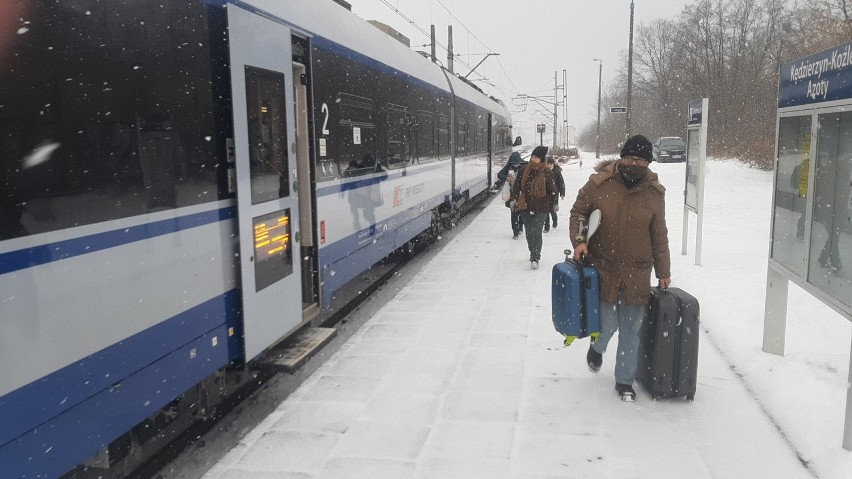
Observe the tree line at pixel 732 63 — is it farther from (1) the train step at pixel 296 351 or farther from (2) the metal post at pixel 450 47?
(1) the train step at pixel 296 351

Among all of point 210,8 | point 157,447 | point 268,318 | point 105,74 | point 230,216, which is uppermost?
point 210,8

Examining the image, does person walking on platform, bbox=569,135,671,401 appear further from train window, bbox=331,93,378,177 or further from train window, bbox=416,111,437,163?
train window, bbox=416,111,437,163

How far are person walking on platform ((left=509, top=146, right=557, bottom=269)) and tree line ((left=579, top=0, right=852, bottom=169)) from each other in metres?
19.0

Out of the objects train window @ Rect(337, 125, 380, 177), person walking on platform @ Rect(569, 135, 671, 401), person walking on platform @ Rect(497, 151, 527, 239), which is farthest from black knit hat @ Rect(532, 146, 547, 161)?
person walking on platform @ Rect(569, 135, 671, 401)

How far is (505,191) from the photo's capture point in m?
12.5

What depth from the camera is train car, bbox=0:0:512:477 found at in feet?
9.13

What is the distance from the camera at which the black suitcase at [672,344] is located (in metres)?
4.76

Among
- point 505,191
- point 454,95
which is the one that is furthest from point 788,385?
point 454,95

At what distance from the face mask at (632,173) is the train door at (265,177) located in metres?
2.48

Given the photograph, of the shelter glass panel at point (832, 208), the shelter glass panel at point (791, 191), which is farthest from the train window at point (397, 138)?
the shelter glass panel at point (832, 208)

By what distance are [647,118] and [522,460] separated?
84.4m

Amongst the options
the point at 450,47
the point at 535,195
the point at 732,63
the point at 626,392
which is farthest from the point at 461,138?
the point at 732,63

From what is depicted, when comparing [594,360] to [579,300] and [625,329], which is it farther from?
[579,300]

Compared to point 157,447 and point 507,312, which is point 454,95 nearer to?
point 507,312
